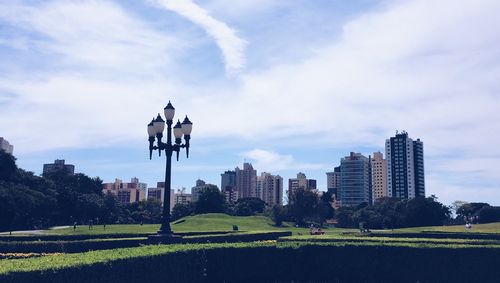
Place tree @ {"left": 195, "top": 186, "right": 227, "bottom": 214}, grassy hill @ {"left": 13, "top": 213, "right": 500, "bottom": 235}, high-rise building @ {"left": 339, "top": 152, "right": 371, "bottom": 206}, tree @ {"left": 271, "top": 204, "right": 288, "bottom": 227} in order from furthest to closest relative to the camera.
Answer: high-rise building @ {"left": 339, "top": 152, "right": 371, "bottom": 206}, tree @ {"left": 195, "top": 186, "right": 227, "bottom": 214}, tree @ {"left": 271, "top": 204, "right": 288, "bottom": 227}, grassy hill @ {"left": 13, "top": 213, "right": 500, "bottom": 235}

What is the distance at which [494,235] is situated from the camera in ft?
110

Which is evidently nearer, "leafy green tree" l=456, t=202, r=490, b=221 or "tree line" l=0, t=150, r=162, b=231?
"tree line" l=0, t=150, r=162, b=231

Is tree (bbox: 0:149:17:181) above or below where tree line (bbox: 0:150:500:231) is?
above

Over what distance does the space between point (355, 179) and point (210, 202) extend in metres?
112

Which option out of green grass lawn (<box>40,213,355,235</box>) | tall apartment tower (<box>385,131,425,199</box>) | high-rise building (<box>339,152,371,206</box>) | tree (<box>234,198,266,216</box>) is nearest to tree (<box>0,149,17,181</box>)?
green grass lawn (<box>40,213,355,235</box>)

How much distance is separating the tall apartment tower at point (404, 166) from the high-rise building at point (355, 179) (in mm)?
11090

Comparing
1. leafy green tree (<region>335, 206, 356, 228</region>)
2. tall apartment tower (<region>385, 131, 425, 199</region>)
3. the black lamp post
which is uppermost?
tall apartment tower (<region>385, 131, 425, 199</region>)

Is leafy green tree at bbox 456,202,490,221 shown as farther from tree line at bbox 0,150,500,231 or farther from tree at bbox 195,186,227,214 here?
tree at bbox 195,186,227,214

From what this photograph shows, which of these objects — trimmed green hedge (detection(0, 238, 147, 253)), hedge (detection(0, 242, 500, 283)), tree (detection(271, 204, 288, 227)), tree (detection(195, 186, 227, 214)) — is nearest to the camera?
hedge (detection(0, 242, 500, 283))

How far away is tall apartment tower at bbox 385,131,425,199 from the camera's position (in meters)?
175

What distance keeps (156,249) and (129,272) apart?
2.33m

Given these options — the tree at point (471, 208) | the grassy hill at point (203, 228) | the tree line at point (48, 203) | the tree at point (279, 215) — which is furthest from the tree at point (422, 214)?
the tree line at point (48, 203)

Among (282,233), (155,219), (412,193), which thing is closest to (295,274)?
(282,233)

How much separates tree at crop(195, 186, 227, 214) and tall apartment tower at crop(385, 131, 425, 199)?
104 metres
